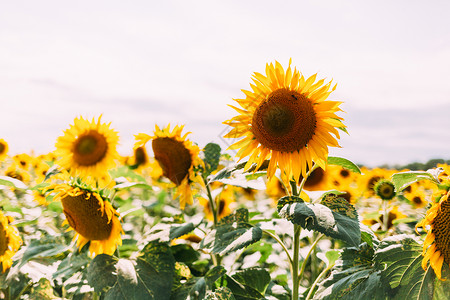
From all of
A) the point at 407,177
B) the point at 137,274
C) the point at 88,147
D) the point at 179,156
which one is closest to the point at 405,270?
the point at 407,177

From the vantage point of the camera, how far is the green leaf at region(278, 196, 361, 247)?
4.43ft

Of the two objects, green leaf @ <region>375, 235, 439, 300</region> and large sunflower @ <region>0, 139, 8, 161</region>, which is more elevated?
green leaf @ <region>375, 235, 439, 300</region>

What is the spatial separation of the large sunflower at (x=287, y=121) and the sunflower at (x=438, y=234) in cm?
47

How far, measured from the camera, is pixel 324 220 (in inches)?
54.4

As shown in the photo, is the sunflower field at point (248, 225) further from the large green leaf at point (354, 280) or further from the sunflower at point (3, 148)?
the sunflower at point (3, 148)

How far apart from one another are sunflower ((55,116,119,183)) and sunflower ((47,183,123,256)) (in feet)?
2.98

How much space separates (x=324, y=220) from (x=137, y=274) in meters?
1.08

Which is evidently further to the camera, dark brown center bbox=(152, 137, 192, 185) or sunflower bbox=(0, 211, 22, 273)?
dark brown center bbox=(152, 137, 192, 185)

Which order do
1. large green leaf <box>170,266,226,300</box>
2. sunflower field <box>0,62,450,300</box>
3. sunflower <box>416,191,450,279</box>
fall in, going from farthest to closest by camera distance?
large green leaf <box>170,266,226,300</box> → sunflower field <box>0,62,450,300</box> → sunflower <box>416,191,450,279</box>

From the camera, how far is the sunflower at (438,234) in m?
1.31

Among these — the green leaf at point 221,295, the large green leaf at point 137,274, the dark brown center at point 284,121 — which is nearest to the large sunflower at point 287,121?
the dark brown center at point 284,121

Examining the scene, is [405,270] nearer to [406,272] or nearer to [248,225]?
[406,272]

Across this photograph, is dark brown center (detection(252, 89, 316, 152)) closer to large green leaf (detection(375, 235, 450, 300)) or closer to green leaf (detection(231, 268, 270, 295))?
large green leaf (detection(375, 235, 450, 300))

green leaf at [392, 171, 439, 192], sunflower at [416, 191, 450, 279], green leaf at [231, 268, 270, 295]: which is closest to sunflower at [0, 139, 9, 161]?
green leaf at [231, 268, 270, 295]
